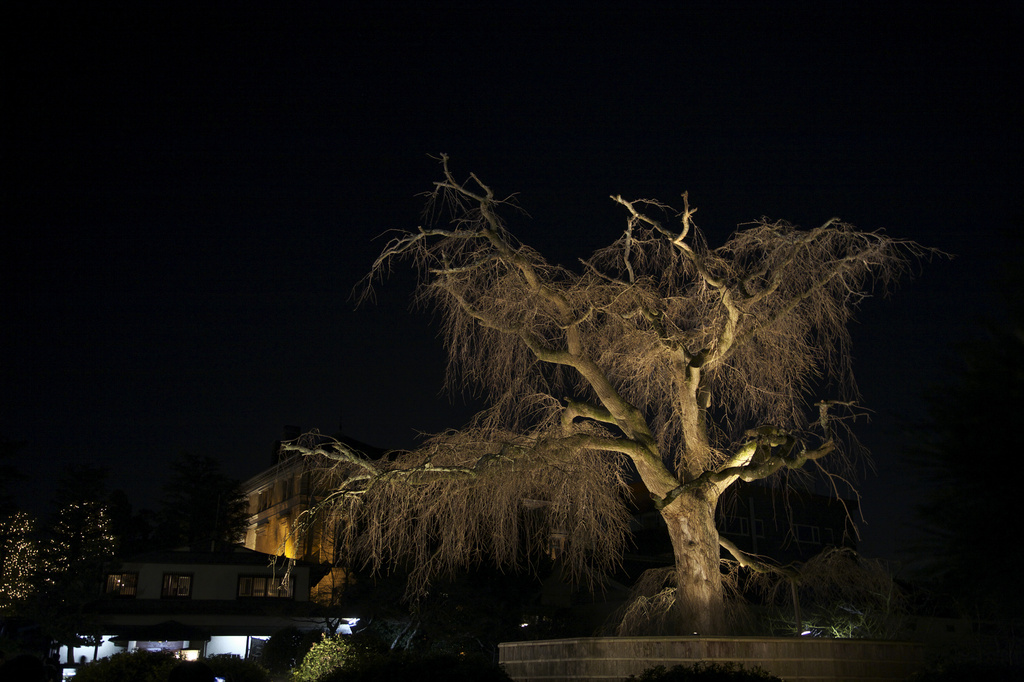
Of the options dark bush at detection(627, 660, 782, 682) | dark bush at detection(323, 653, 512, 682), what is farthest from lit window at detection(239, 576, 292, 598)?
dark bush at detection(627, 660, 782, 682)

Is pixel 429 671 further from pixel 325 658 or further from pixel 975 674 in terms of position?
pixel 325 658

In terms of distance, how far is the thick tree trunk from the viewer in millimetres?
11727

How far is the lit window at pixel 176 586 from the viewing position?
35406 mm

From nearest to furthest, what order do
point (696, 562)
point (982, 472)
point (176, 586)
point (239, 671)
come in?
point (982, 472)
point (696, 562)
point (239, 671)
point (176, 586)

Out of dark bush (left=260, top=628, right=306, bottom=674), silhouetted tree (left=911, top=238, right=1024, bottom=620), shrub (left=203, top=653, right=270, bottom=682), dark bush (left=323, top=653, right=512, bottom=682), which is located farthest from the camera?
dark bush (left=260, top=628, right=306, bottom=674)

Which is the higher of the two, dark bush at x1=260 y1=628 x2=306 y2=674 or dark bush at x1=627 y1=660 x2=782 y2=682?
dark bush at x1=627 y1=660 x2=782 y2=682

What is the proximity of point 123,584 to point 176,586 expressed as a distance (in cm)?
226

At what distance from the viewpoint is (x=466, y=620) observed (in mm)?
26000

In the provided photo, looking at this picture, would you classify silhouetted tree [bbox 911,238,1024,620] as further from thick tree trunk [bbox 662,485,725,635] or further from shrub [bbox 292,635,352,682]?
shrub [bbox 292,635,352,682]

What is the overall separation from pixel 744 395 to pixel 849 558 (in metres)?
3.55

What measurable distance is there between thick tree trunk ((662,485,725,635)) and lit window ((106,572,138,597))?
3087cm

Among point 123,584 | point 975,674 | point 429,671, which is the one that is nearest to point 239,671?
point 429,671

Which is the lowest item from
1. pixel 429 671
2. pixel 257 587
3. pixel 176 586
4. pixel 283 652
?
pixel 283 652

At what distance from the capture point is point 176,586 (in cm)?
3572
